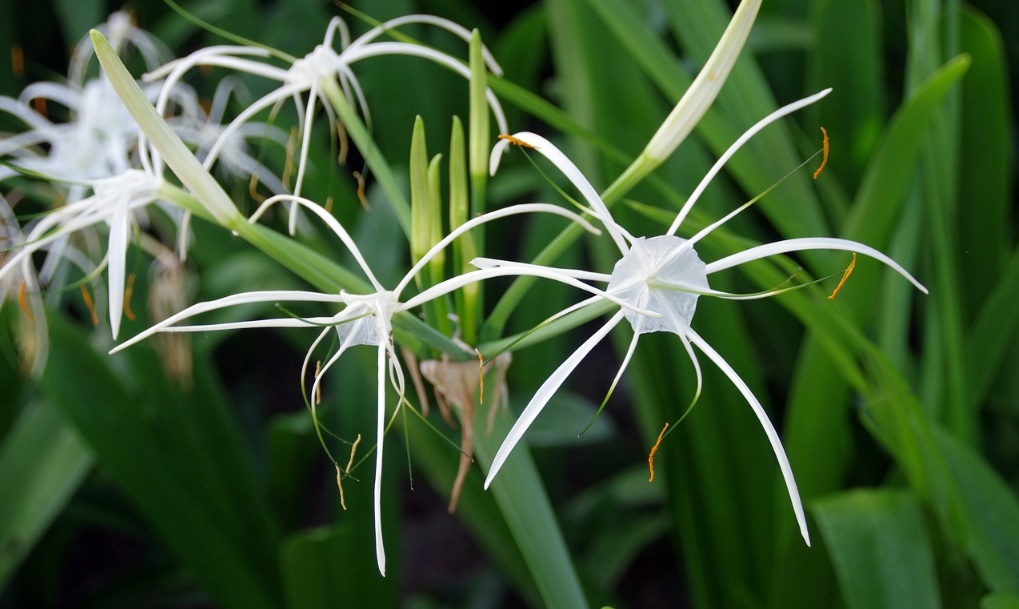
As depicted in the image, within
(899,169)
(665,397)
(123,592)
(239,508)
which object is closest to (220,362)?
(123,592)

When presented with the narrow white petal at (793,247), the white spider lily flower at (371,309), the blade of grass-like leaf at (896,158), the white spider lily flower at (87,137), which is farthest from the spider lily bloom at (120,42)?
the blade of grass-like leaf at (896,158)

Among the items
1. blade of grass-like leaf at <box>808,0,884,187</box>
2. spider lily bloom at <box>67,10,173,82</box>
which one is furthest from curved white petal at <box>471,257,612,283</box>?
blade of grass-like leaf at <box>808,0,884,187</box>

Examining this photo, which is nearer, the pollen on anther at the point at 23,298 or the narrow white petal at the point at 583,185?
the narrow white petal at the point at 583,185

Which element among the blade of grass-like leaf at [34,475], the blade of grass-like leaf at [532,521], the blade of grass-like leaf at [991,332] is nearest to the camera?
the blade of grass-like leaf at [532,521]

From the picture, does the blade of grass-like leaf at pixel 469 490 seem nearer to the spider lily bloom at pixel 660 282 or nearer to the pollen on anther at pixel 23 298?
the pollen on anther at pixel 23 298

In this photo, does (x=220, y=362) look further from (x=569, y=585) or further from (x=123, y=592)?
(x=569, y=585)

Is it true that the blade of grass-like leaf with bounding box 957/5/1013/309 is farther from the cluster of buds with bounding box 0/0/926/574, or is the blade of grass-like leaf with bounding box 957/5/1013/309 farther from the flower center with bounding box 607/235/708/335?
the flower center with bounding box 607/235/708/335
